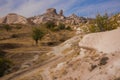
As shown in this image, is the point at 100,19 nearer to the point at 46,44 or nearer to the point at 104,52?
the point at 104,52

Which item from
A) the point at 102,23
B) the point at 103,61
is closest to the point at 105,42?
the point at 103,61

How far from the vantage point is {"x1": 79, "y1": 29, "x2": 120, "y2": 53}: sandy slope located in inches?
1264

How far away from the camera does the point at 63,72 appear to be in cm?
3531

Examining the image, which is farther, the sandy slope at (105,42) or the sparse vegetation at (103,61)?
the sandy slope at (105,42)

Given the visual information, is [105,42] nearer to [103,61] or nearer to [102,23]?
[103,61]

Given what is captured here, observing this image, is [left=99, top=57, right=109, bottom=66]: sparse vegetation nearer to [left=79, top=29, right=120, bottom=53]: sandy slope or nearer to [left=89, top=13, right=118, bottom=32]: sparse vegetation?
[left=79, top=29, right=120, bottom=53]: sandy slope

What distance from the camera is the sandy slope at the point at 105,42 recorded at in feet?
105

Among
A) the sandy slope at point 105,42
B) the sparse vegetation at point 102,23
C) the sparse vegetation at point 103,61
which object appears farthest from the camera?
the sparse vegetation at point 102,23

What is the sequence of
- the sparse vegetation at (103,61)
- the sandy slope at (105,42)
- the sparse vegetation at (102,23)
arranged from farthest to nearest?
the sparse vegetation at (102,23) < the sandy slope at (105,42) < the sparse vegetation at (103,61)

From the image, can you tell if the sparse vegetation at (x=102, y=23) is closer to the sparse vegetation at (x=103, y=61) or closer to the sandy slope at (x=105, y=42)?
the sandy slope at (x=105, y=42)

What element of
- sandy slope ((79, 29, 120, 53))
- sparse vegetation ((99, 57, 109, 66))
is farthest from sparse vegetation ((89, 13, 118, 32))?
Answer: sparse vegetation ((99, 57, 109, 66))

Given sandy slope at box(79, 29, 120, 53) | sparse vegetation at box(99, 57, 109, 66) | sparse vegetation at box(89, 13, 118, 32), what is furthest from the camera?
sparse vegetation at box(89, 13, 118, 32)

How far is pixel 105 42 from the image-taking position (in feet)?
111

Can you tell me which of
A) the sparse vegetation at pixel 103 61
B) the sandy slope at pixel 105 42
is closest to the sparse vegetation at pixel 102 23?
the sandy slope at pixel 105 42
